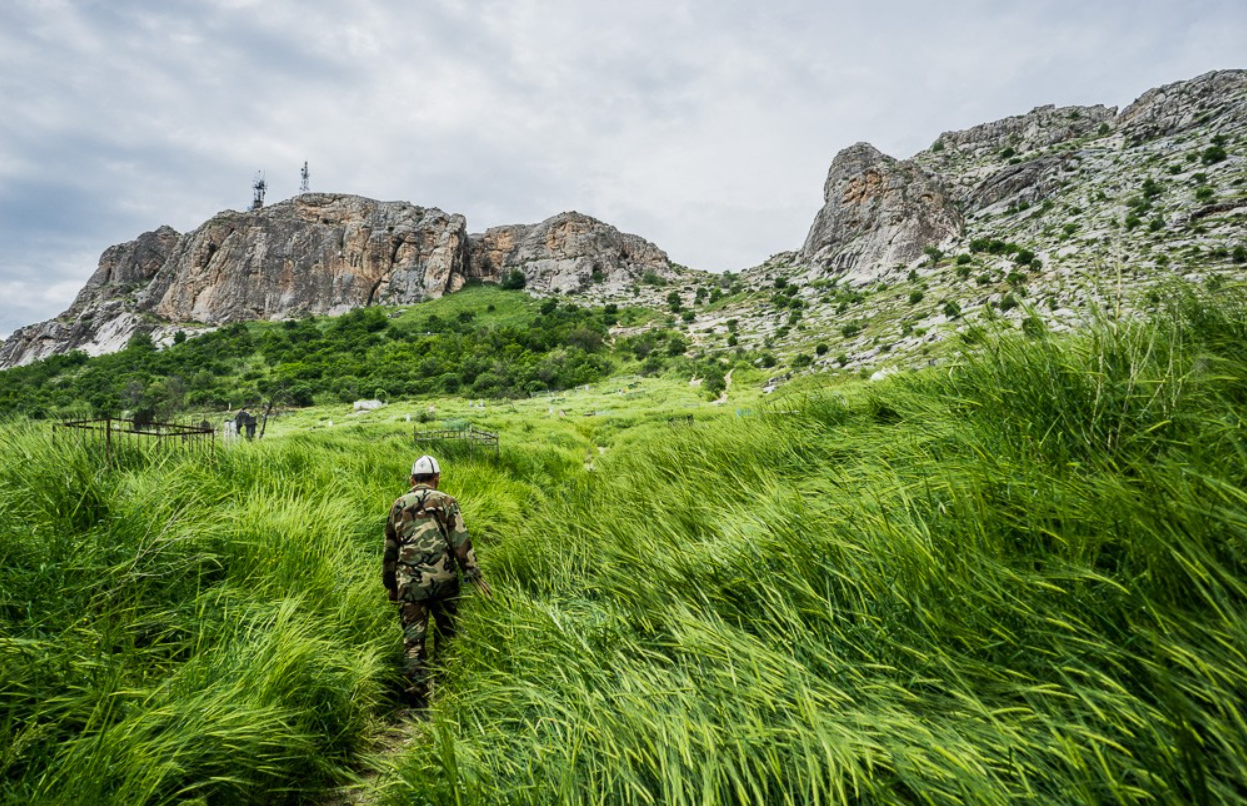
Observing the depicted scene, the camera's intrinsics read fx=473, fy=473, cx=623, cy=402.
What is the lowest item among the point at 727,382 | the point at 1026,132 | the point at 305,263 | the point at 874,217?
the point at 727,382

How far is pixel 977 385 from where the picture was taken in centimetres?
275

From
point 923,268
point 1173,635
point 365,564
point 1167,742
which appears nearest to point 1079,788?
point 1167,742

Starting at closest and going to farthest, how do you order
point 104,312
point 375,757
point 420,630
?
1. point 375,757
2. point 420,630
3. point 104,312

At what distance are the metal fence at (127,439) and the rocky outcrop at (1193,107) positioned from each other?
75.0 metres

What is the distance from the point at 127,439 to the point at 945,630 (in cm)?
605

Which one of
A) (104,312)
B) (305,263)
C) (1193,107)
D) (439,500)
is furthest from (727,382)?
(104,312)

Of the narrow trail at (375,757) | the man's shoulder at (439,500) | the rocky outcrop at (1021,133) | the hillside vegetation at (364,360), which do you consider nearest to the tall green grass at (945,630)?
the narrow trail at (375,757)

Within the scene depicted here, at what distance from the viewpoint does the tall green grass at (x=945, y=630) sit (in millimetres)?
957

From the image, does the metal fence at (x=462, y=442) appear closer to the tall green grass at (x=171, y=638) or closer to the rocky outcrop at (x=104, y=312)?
the tall green grass at (x=171, y=638)

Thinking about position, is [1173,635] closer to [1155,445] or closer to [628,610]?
[1155,445]

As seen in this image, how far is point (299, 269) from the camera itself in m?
85.8

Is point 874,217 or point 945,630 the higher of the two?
point 874,217

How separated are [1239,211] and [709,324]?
4424 cm

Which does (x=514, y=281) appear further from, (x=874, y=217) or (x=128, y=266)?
(x=128, y=266)
